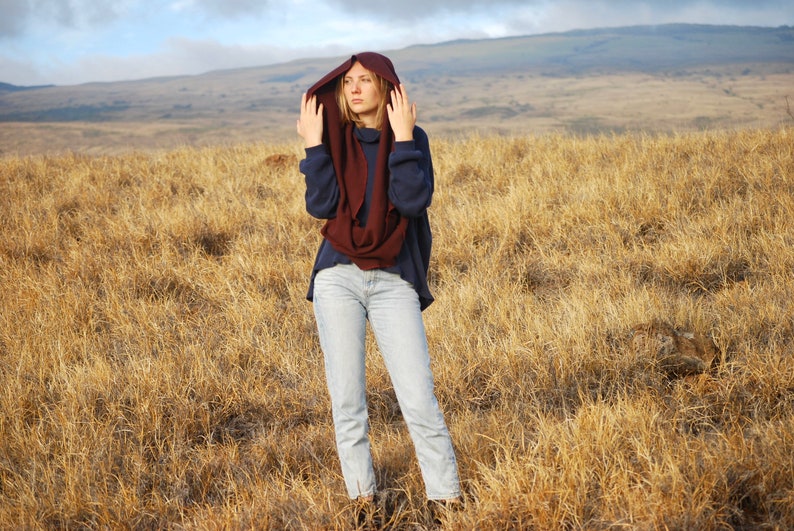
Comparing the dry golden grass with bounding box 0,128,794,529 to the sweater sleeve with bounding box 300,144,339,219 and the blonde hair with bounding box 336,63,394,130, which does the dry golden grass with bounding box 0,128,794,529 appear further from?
the blonde hair with bounding box 336,63,394,130

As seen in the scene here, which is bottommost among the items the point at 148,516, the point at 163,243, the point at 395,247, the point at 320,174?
the point at 148,516

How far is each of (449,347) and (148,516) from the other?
1.94 m

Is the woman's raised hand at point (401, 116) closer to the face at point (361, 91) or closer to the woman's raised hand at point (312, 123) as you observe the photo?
the face at point (361, 91)

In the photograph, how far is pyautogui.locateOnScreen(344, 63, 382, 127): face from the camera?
2543 millimetres

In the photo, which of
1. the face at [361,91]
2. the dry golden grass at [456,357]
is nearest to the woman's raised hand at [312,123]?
the face at [361,91]

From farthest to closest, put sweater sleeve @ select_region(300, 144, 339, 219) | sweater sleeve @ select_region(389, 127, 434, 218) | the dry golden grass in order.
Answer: the dry golden grass
sweater sleeve @ select_region(300, 144, 339, 219)
sweater sleeve @ select_region(389, 127, 434, 218)

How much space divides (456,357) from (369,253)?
5.52ft

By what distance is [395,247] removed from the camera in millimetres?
2428

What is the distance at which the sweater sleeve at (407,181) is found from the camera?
2.35 m

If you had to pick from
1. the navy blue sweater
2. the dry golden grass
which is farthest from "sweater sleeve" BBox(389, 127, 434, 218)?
the dry golden grass

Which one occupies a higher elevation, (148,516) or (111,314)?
(111,314)

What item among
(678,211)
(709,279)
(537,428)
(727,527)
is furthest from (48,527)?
(678,211)

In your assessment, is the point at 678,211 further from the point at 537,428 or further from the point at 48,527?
the point at 48,527

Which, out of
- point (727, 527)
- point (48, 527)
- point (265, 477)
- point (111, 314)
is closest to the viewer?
point (727, 527)
